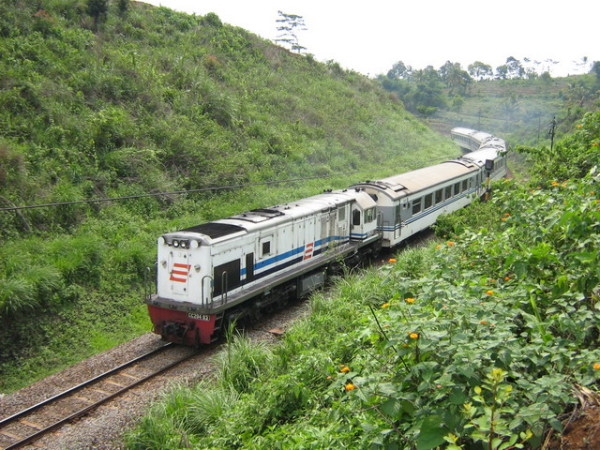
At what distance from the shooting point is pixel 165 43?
111 feet

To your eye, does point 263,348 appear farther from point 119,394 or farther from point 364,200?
point 364,200

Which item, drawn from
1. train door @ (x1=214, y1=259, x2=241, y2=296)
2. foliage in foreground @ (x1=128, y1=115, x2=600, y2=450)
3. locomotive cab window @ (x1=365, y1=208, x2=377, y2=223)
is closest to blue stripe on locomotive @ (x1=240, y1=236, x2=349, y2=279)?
train door @ (x1=214, y1=259, x2=241, y2=296)

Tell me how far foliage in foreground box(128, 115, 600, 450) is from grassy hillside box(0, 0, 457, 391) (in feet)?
18.6

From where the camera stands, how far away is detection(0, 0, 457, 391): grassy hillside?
14.0m

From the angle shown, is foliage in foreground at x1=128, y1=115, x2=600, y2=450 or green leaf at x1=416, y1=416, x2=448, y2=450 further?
foliage in foreground at x1=128, y1=115, x2=600, y2=450

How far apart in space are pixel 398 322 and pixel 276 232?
9.50 m

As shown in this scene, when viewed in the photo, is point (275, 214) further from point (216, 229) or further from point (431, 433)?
point (431, 433)

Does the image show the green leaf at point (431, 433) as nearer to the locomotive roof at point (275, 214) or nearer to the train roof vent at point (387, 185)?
the locomotive roof at point (275, 214)

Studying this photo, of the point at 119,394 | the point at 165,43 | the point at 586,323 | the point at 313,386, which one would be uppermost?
the point at 165,43

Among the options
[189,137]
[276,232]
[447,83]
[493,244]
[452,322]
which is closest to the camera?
[452,322]

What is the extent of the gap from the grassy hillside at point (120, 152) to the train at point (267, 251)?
130cm

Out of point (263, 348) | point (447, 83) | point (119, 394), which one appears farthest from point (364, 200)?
point (447, 83)

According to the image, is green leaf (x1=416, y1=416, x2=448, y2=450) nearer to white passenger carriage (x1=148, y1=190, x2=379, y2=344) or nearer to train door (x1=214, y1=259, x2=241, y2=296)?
white passenger carriage (x1=148, y1=190, x2=379, y2=344)

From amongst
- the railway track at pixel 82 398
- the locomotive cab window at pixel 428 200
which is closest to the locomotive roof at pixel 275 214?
the railway track at pixel 82 398
